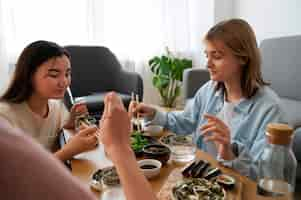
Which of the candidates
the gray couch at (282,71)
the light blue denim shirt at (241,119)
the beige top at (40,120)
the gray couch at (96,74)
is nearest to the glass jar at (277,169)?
the light blue denim shirt at (241,119)

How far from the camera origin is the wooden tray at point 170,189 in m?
0.80

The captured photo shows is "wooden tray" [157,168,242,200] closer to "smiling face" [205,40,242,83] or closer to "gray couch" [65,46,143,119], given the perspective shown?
"smiling face" [205,40,242,83]

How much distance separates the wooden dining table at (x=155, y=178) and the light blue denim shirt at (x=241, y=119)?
0.23 feet

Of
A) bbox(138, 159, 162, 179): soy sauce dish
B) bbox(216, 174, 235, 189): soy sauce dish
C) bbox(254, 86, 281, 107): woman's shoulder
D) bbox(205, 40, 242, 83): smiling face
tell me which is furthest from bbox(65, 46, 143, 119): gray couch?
bbox(216, 174, 235, 189): soy sauce dish

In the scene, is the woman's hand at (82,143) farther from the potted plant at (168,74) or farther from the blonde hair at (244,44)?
the potted plant at (168,74)

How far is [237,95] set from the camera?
1304 millimetres

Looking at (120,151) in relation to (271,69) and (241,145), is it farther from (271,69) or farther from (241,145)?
(271,69)

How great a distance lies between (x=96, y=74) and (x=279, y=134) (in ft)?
8.49

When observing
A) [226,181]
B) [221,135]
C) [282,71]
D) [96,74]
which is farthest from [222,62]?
[96,74]

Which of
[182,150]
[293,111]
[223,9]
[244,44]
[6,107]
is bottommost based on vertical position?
[293,111]

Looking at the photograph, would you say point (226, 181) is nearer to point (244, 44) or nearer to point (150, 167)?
point (150, 167)

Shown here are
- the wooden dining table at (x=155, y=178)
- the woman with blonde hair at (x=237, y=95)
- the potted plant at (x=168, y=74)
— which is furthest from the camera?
the potted plant at (x=168, y=74)

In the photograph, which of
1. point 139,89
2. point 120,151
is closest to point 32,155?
point 120,151

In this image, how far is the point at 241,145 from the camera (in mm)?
1080
